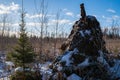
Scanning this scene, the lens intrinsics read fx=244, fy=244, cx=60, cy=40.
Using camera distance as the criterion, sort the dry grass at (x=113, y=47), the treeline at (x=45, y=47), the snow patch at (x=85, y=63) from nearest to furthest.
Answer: the snow patch at (x=85, y=63) → the dry grass at (x=113, y=47) → the treeline at (x=45, y=47)

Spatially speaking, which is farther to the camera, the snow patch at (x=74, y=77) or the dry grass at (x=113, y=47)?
the dry grass at (x=113, y=47)

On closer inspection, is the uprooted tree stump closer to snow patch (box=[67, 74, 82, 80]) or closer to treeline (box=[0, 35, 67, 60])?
snow patch (box=[67, 74, 82, 80])

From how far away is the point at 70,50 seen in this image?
898 cm

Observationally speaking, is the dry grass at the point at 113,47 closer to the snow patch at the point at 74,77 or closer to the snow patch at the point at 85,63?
the snow patch at the point at 85,63

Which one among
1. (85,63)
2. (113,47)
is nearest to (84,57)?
(85,63)

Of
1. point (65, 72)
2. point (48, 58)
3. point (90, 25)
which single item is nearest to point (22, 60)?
point (65, 72)

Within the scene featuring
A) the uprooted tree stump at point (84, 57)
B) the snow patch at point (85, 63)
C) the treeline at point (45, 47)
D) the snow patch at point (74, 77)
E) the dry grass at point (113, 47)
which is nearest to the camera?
the snow patch at point (74, 77)

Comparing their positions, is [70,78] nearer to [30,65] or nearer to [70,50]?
[70,50]

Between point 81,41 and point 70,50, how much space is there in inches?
20.8

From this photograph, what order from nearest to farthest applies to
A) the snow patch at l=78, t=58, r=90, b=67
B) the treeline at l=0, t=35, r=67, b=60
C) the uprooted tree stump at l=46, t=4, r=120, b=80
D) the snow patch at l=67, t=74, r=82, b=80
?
the snow patch at l=67, t=74, r=82, b=80 < the uprooted tree stump at l=46, t=4, r=120, b=80 < the snow patch at l=78, t=58, r=90, b=67 < the treeline at l=0, t=35, r=67, b=60

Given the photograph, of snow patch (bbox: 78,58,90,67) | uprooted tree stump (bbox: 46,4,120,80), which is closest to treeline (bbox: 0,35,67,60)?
uprooted tree stump (bbox: 46,4,120,80)

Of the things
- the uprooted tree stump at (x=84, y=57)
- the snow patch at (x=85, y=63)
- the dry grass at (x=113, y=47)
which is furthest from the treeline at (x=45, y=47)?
the dry grass at (x=113, y=47)

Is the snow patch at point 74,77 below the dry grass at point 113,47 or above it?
below

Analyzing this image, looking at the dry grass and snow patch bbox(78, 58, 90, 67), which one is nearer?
snow patch bbox(78, 58, 90, 67)
